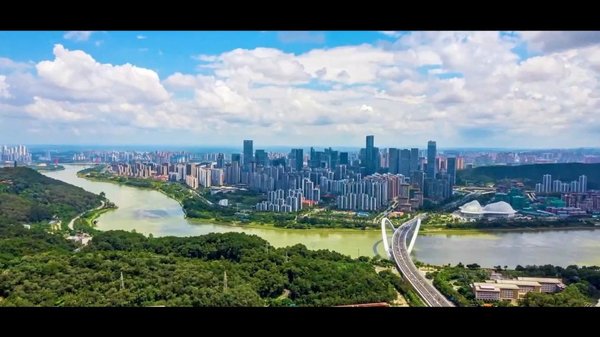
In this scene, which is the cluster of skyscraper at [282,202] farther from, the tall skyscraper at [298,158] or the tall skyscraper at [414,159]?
the tall skyscraper at [414,159]

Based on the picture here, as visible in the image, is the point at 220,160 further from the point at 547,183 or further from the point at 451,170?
the point at 547,183

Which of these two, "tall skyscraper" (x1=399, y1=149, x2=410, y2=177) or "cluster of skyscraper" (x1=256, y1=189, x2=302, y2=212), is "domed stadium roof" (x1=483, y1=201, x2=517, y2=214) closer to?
"tall skyscraper" (x1=399, y1=149, x2=410, y2=177)

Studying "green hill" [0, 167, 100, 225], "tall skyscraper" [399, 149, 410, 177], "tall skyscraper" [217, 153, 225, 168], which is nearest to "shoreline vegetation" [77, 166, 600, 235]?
"green hill" [0, 167, 100, 225]

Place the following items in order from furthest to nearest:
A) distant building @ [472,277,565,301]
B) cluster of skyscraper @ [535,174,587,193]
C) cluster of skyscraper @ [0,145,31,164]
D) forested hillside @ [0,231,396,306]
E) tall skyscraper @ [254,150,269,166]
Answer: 1. tall skyscraper @ [254,150,269,166]
2. cluster of skyscraper @ [535,174,587,193]
3. cluster of skyscraper @ [0,145,31,164]
4. forested hillside @ [0,231,396,306]
5. distant building @ [472,277,565,301]

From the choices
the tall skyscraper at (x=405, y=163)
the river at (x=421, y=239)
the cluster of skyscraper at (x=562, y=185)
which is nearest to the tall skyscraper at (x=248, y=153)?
the river at (x=421, y=239)

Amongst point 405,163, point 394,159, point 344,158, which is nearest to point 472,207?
point 405,163

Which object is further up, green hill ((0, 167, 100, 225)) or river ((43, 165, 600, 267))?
green hill ((0, 167, 100, 225))
